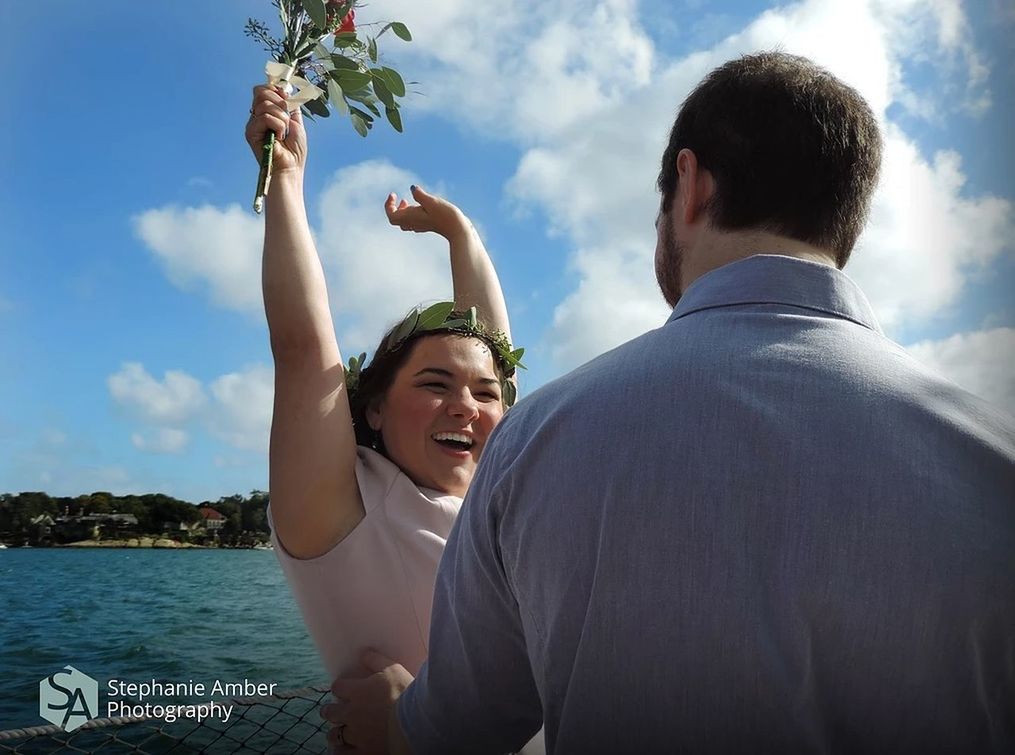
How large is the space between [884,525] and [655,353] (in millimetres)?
384

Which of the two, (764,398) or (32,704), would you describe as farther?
(32,704)

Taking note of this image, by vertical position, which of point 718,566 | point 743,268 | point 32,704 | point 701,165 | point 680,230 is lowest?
point 32,704

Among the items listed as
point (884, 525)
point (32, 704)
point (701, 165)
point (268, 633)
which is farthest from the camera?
point (268, 633)

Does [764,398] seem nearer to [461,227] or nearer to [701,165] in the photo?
[701,165]

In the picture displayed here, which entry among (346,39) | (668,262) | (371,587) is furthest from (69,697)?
(668,262)

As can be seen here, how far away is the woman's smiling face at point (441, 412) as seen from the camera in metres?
2.24

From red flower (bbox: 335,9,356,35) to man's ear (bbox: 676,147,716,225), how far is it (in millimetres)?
1740

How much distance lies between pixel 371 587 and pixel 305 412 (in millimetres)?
446

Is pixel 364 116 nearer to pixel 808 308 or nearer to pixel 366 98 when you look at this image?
pixel 366 98

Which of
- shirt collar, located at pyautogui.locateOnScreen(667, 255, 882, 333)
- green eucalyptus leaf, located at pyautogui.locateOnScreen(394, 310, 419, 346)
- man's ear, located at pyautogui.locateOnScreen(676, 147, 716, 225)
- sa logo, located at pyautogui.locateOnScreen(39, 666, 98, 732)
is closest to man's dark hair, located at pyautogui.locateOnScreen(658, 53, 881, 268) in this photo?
man's ear, located at pyautogui.locateOnScreen(676, 147, 716, 225)

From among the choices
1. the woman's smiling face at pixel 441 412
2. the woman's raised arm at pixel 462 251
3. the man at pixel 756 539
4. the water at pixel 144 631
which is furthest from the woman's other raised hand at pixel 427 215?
the water at pixel 144 631

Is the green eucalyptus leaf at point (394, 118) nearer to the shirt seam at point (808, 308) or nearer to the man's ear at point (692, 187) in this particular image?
the man's ear at point (692, 187)

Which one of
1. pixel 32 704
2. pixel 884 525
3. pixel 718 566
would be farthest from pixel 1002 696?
pixel 32 704

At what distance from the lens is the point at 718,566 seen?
1.07 meters
